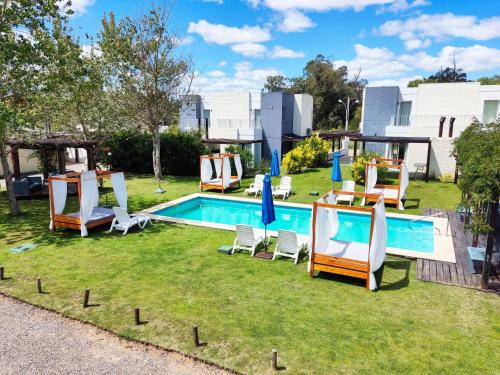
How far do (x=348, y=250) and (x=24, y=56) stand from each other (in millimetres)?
13625

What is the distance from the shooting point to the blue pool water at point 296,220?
14.1 metres

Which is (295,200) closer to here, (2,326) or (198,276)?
(198,276)

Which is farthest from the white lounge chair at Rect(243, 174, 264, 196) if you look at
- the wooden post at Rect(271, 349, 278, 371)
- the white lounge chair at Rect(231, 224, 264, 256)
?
the wooden post at Rect(271, 349, 278, 371)

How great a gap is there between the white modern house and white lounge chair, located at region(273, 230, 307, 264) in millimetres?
20648

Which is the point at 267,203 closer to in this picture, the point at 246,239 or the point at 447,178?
the point at 246,239

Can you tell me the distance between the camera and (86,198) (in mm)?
13320

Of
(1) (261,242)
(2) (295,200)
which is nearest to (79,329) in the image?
(1) (261,242)

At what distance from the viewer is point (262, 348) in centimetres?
670

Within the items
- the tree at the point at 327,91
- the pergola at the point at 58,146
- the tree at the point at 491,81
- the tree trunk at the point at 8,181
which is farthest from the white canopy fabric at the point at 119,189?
the tree at the point at 491,81

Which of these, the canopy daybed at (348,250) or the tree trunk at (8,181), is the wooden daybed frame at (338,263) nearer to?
the canopy daybed at (348,250)

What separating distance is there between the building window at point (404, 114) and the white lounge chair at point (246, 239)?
74.5ft

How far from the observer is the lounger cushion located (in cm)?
989

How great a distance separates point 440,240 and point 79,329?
11460 millimetres

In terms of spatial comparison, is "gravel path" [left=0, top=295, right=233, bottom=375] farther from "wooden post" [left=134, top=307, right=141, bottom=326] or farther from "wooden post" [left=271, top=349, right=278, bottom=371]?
"wooden post" [left=271, top=349, right=278, bottom=371]
